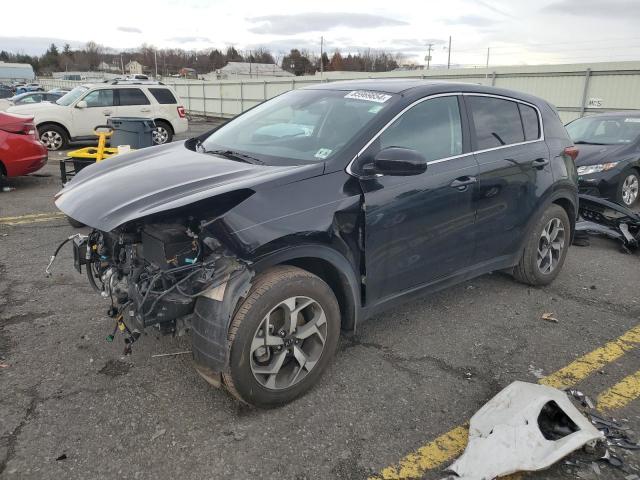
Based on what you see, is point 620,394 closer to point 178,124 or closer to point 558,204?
point 558,204

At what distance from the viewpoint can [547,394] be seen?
9.02 feet

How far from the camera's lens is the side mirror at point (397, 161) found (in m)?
3.03

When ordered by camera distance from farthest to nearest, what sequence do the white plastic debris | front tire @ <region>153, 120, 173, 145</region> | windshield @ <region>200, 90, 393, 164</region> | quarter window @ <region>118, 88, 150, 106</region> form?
front tire @ <region>153, 120, 173, 145</region>, quarter window @ <region>118, 88, 150, 106</region>, windshield @ <region>200, 90, 393, 164</region>, the white plastic debris

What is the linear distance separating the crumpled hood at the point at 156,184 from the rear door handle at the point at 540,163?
2230 millimetres

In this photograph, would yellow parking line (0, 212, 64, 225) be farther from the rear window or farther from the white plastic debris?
the rear window

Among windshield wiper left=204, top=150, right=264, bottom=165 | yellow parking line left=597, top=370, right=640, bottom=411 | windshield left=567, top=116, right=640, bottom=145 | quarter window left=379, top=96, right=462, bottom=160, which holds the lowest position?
yellow parking line left=597, top=370, right=640, bottom=411

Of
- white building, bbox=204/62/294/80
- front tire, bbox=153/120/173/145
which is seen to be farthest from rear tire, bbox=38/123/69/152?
white building, bbox=204/62/294/80

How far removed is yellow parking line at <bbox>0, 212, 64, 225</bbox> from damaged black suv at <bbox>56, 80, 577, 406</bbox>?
3674mm

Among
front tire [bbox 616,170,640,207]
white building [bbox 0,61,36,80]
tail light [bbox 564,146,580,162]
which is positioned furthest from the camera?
white building [bbox 0,61,36,80]

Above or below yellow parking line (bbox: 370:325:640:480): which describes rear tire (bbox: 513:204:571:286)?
above

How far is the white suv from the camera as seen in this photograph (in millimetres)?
13781

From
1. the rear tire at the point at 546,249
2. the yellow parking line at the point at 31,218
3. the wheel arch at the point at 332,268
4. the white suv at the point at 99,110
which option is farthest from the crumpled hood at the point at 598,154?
the white suv at the point at 99,110

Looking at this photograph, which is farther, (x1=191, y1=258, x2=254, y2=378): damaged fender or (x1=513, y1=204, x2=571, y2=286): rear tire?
(x1=513, y1=204, x2=571, y2=286): rear tire

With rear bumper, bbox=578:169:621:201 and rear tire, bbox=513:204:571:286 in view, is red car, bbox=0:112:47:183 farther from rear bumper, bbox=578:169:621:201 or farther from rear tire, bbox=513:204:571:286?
rear bumper, bbox=578:169:621:201
